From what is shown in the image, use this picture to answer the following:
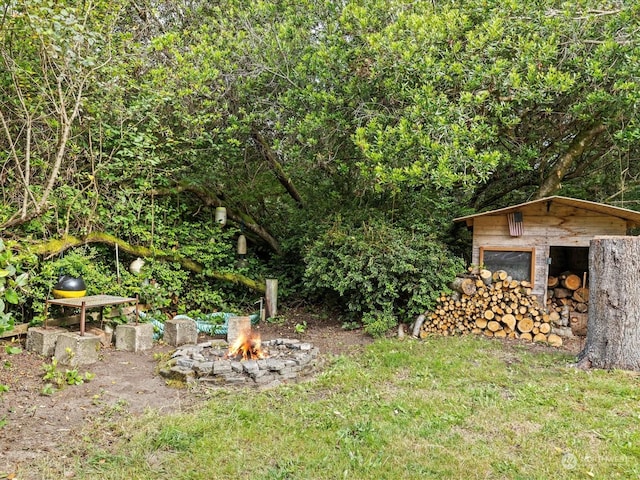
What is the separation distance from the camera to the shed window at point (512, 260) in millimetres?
6148

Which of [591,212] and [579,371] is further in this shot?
[591,212]

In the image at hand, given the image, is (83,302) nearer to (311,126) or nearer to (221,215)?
(221,215)

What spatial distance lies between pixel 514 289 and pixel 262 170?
4482 millimetres

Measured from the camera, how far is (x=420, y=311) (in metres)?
6.23

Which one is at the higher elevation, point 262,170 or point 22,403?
point 262,170

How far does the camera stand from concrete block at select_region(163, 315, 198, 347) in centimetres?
568

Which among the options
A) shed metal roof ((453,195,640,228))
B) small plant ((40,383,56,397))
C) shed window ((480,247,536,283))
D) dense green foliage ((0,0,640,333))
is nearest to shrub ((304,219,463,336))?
dense green foliage ((0,0,640,333))

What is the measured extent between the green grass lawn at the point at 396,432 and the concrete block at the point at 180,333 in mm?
2105

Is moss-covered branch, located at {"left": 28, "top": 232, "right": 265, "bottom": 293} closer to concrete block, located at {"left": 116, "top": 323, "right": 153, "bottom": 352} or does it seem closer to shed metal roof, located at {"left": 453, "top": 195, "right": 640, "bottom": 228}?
concrete block, located at {"left": 116, "top": 323, "right": 153, "bottom": 352}

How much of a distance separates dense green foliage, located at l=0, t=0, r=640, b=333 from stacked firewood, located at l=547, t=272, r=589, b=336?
1523 mm

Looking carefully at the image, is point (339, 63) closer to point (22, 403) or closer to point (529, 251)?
point (529, 251)

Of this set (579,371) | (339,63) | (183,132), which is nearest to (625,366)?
(579,371)

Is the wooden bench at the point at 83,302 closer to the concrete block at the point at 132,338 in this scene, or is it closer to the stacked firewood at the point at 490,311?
the concrete block at the point at 132,338

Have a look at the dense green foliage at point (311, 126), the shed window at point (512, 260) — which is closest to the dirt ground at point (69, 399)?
the dense green foliage at point (311, 126)
